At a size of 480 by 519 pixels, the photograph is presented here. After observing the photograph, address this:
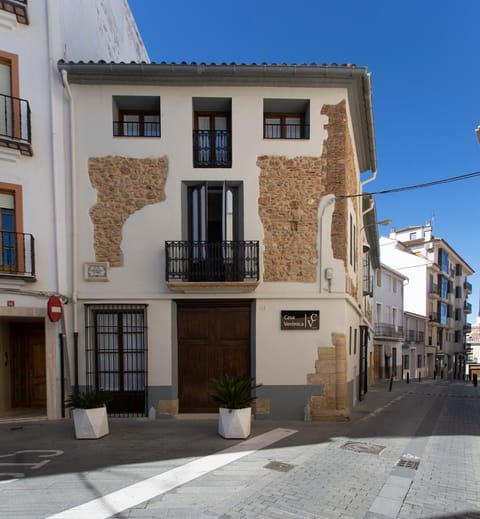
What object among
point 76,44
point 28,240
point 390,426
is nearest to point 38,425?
point 28,240

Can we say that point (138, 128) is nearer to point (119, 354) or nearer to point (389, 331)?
point (119, 354)

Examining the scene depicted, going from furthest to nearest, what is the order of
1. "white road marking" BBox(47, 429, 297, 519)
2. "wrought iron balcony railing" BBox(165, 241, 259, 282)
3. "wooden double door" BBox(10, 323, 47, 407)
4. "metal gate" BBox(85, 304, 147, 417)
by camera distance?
"wooden double door" BBox(10, 323, 47, 407)
"metal gate" BBox(85, 304, 147, 417)
"wrought iron balcony railing" BBox(165, 241, 259, 282)
"white road marking" BBox(47, 429, 297, 519)

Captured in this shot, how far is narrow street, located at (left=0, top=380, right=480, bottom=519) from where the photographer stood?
420 centimetres

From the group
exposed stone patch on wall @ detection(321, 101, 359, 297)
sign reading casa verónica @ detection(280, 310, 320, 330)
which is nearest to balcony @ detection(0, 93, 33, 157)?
exposed stone patch on wall @ detection(321, 101, 359, 297)

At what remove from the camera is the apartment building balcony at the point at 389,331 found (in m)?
26.9

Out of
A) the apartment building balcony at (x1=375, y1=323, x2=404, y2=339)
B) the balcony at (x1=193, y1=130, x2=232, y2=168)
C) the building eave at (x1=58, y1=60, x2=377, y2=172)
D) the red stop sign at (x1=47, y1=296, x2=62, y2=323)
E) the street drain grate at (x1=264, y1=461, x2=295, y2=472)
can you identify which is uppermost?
the building eave at (x1=58, y1=60, x2=377, y2=172)

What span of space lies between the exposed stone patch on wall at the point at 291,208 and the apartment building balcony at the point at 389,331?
20.6m

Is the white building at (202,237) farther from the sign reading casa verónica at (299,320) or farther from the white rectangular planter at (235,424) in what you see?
the white rectangular planter at (235,424)

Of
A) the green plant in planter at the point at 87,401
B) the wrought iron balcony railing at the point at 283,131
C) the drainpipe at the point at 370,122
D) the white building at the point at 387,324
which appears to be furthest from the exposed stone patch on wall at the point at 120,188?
the white building at the point at 387,324

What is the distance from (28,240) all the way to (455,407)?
44.5 feet

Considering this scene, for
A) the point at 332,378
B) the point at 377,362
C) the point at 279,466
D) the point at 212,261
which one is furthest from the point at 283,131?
the point at 377,362

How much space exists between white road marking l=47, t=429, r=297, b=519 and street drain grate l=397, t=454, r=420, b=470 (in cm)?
223

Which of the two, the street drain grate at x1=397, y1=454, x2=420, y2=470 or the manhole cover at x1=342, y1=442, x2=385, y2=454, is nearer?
the street drain grate at x1=397, y1=454, x2=420, y2=470

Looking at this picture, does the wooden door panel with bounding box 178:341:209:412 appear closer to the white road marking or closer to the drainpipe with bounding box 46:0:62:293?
the white road marking
